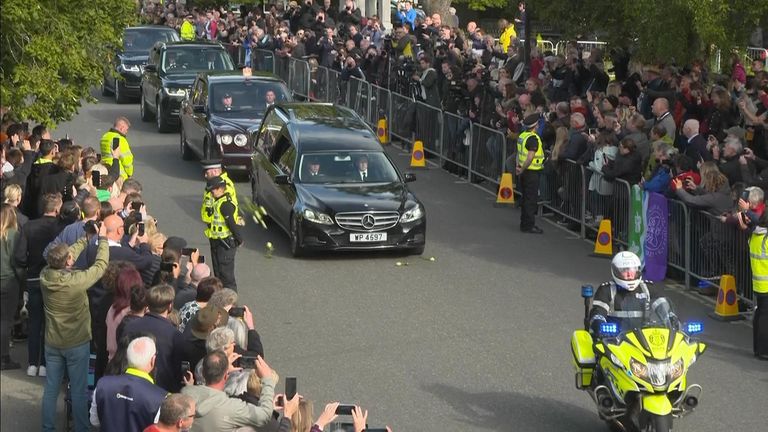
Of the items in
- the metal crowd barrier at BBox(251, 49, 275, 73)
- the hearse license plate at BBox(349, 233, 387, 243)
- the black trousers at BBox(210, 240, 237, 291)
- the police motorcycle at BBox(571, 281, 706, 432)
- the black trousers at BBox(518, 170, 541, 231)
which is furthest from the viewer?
the metal crowd barrier at BBox(251, 49, 275, 73)

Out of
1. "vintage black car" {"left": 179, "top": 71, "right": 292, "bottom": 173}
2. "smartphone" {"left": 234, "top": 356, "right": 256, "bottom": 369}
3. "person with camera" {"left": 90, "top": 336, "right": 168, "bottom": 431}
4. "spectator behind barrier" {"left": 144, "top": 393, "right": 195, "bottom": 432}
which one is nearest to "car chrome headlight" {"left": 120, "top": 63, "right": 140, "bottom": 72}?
"vintage black car" {"left": 179, "top": 71, "right": 292, "bottom": 173}

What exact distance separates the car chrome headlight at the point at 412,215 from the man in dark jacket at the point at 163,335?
28.3ft

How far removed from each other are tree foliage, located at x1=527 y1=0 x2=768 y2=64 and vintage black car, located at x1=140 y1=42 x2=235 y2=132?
8.91 meters

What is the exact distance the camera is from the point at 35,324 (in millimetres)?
13719

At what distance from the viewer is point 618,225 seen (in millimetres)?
19719

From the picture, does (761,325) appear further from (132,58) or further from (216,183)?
(132,58)

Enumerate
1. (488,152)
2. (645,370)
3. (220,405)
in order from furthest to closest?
(488,152) → (645,370) → (220,405)

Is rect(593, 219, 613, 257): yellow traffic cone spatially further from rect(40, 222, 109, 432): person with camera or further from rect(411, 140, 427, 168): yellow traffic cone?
rect(40, 222, 109, 432): person with camera

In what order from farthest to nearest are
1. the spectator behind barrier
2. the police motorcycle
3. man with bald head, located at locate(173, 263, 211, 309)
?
1. man with bald head, located at locate(173, 263, 211, 309)
2. the police motorcycle
3. the spectator behind barrier

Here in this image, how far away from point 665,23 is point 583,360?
10.2 m

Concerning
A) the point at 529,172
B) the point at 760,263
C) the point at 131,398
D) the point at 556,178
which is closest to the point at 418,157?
the point at 556,178

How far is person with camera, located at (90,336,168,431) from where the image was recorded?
31.0ft

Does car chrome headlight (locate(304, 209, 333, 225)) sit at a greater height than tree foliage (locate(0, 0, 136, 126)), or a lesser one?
lesser

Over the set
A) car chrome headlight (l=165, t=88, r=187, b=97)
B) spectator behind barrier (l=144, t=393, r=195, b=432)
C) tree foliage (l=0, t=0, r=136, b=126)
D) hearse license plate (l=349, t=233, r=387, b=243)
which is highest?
tree foliage (l=0, t=0, r=136, b=126)
